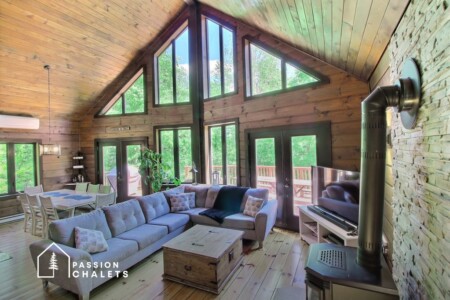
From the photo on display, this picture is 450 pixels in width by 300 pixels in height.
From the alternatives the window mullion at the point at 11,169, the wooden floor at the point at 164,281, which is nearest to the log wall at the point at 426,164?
the wooden floor at the point at 164,281

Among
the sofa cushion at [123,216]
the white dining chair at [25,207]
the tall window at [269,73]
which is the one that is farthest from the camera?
the white dining chair at [25,207]

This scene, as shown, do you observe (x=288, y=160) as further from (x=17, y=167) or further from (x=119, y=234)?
(x=17, y=167)

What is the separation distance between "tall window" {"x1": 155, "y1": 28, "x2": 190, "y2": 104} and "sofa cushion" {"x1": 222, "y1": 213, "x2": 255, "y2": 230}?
351 cm

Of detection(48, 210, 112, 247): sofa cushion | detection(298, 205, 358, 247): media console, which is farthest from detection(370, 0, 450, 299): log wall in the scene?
detection(48, 210, 112, 247): sofa cushion

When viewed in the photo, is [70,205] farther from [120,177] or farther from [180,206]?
[120,177]

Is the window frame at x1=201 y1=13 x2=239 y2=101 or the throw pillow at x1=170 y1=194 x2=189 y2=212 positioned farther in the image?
A: the window frame at x1=201 y1=13 x2=239 y2=101

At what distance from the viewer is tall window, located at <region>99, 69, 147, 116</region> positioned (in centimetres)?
689

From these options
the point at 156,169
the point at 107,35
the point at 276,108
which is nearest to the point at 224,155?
the point at 276,108

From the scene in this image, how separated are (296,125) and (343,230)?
7.15 ft

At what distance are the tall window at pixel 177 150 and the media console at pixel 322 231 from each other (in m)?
3.25

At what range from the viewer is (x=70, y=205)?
438cm

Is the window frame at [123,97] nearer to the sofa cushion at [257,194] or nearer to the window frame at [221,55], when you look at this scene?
the window frame at [221,55]

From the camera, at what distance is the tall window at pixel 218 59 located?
5.51 meters

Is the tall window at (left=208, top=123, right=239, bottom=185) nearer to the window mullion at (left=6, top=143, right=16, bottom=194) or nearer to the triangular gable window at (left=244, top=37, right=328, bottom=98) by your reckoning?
the triangular gable window at (left=244, top=37, right=328, bottom=98)
